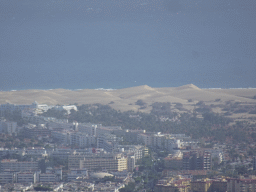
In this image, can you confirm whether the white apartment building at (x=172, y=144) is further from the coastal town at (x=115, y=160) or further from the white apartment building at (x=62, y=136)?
the white apartment building at (x=62, y=136)

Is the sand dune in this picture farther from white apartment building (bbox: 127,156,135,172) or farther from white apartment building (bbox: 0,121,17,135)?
white apartment building (bbox: 127,156,135,172)

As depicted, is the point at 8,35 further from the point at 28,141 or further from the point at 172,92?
the point at 28,141

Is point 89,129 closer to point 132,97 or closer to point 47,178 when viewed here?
point 47,178

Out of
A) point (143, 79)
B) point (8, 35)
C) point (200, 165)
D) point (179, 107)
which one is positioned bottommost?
point (200, 165)

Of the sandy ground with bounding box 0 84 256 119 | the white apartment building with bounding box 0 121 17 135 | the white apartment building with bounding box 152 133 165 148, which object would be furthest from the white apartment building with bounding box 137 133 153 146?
the sandy ground with bounding box 0 84 256 119

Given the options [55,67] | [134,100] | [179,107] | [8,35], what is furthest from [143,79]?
[179,107]

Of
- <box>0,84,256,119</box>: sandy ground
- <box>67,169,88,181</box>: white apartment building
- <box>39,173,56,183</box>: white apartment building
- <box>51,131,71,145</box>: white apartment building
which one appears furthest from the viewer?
<box>0,84,256,119</box>: sandy ground
